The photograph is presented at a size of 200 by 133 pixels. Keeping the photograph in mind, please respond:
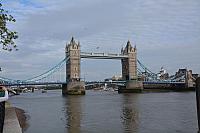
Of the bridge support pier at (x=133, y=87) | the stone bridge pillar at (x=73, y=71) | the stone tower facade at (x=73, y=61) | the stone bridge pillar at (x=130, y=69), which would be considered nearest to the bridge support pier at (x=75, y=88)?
the stone bridge pillar at (x=73, y=71)

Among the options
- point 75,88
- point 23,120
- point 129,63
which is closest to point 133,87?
point 129,63

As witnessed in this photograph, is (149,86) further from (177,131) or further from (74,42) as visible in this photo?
(177,131)

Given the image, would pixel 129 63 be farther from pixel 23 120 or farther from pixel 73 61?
pixel 23 120

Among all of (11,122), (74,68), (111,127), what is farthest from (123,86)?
(11,122)

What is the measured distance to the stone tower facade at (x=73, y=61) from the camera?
106 metres

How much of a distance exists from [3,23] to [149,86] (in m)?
129

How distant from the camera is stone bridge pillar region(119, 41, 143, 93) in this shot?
355 ft

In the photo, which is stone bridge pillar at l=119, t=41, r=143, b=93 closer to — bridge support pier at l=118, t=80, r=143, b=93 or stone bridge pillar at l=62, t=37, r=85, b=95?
bridge support pier at l=118, t=80, r=143, b=93

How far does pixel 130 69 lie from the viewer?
12100cm

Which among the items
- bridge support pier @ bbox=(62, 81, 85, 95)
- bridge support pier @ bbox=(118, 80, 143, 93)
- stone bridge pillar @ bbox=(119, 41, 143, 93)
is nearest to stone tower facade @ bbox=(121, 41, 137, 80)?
stone bridge pillar @ bbox=(119, 41, 143, 93)

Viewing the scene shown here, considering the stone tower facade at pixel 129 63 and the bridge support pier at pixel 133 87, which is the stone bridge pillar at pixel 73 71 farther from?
the stone tower facade at pixel 129 63

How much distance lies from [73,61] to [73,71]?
3.12m

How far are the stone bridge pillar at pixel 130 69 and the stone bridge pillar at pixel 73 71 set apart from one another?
15758mm

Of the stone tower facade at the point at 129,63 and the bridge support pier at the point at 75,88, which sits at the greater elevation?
the stone tower facade at the point at 129,63
